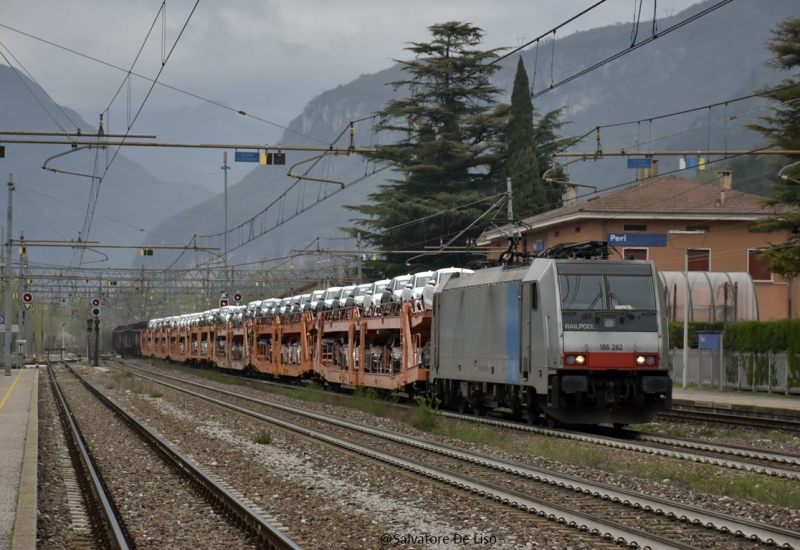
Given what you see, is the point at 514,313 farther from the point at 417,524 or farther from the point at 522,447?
the point at 417,524

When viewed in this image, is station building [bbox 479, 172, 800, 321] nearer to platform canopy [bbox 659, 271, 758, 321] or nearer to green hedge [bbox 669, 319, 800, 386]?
platform canopy [bbox 659, 271, 758, 321]

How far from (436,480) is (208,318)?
165 ft

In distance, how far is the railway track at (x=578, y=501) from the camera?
32.4 feet

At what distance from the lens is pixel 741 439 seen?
19.6 m

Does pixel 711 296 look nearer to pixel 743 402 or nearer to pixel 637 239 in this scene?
pixel 637 239

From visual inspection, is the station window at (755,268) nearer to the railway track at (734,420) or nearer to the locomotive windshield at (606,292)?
the railway track at (734,420)

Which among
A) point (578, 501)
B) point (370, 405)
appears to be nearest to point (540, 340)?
point (578, 501)

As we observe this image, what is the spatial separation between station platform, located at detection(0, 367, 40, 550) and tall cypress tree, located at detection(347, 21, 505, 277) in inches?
1283

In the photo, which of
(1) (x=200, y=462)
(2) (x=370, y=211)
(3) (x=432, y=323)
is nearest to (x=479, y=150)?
(2) (x=370, y=211)

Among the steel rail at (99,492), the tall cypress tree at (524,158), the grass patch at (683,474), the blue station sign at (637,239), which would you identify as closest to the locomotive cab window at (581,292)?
the grass patch at (683,474)

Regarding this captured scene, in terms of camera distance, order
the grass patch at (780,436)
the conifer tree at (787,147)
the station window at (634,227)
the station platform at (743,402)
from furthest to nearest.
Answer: the station window at (634,227)
the conifer tree at (787,147)
the station platform at (743,402)
the grass patch at (780,436)

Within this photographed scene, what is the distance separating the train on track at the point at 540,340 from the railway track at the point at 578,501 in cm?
295

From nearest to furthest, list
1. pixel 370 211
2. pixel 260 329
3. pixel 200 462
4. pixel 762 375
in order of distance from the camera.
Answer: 1. pixel 200 462
2. pixel 762 375
3. pixel 260 329
4. pixel 370 211

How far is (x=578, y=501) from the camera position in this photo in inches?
481
